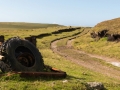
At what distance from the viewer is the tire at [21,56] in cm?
1143

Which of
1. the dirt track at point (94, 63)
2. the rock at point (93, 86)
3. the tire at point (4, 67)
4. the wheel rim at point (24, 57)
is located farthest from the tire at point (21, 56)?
the dirt track at point (94, 63)

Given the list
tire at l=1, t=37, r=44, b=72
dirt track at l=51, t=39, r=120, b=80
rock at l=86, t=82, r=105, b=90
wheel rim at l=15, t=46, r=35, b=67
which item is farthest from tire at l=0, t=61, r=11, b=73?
dirt track at l=51, t=39, r=120, b=80

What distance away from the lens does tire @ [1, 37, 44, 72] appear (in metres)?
11.4

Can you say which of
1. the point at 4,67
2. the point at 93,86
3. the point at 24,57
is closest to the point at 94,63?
the point at 24,57

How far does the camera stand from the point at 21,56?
12.4 meters

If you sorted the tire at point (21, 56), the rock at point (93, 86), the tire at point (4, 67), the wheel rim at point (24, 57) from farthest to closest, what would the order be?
the wheel rim at point (24, 57), the tire at point (21, 56), the tire at point (4, 67), the rock at point (93, 86)

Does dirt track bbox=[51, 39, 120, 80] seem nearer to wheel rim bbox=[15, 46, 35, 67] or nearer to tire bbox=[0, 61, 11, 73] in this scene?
wheel rim bbox=[15, 46, 35, 67]

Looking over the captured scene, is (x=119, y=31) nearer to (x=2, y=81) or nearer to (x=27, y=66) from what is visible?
(x=27, y=66)

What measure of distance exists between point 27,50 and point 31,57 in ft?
2.34

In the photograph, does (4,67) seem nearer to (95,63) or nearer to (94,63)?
(94,63)

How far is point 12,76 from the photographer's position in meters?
10.2

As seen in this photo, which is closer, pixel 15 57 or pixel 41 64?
pixel 15 57

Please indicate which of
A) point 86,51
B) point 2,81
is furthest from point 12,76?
point 86,51

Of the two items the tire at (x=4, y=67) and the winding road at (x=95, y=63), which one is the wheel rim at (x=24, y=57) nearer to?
the tire at (x=4, y=67)
